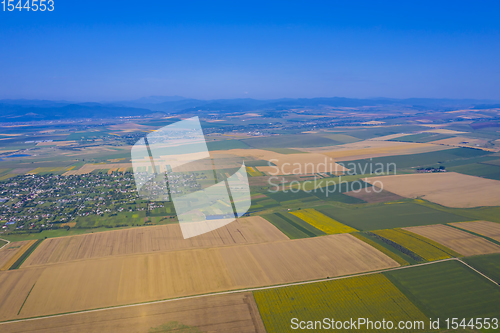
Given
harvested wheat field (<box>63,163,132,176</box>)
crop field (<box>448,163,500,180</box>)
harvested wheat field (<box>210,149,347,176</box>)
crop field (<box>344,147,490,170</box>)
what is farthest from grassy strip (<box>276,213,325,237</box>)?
harvested wheat field (<box>63,163,132,176</box>)

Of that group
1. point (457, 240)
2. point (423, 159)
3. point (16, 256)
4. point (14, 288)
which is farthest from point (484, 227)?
point (16, 256)

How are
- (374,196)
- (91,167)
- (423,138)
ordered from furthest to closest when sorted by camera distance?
(423,138) < (91,167) < (374,196)

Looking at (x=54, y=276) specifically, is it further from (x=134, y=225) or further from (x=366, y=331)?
(x=366, y=331)

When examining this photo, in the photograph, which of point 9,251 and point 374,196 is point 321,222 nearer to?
point 374,196

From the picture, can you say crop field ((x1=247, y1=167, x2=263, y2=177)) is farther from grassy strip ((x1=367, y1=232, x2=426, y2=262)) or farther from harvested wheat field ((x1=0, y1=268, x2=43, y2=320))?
harvested wheat field ((x1=0, y1=268, x2=43, y2=320))

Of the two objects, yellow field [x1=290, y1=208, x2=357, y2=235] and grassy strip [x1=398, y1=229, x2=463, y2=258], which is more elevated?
grassy strip [x1=398, y1=229, x2=463, y2=258]
